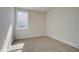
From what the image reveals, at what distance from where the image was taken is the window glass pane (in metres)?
0.96

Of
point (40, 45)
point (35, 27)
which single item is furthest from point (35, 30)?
point (40, 45)

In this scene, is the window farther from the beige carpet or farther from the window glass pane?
the beige carpet

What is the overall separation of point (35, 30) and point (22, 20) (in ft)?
0.67

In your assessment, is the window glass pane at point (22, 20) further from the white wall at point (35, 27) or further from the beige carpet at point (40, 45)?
the beige carpet at point (40, 45)

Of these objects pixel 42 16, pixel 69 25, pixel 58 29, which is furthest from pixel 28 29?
pixel 69 25

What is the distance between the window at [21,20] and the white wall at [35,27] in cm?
5

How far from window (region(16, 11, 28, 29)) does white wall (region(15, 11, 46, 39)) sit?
55 mm

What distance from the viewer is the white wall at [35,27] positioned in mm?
1018

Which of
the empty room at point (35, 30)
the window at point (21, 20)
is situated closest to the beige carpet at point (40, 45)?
the empty room at point (35, 30)

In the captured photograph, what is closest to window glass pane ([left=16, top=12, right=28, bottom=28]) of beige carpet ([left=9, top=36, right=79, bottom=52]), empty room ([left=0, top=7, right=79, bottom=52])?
empty room ([left=0, top=7, right=79, bottom=52])

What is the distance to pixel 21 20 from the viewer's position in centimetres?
99

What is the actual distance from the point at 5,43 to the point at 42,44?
0.46m
